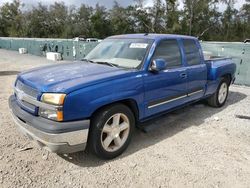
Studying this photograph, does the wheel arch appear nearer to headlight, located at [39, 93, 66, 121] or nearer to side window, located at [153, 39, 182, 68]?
side window, located at [153, 39, 182, 68]

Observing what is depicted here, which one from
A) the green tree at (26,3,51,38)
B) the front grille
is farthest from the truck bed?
the green tree at (26,3,51,38)

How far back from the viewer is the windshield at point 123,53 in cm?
412

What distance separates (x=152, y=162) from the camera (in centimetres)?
366

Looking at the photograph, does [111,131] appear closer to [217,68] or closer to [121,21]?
[217,68]

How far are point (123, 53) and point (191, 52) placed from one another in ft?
5.25

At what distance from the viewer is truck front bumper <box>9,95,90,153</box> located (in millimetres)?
3066

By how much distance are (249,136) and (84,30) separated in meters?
56.7

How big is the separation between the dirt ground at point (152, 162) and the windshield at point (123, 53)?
1.20 m

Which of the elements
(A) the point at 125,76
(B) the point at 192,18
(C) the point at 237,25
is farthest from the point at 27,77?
(C) the point at 237,25

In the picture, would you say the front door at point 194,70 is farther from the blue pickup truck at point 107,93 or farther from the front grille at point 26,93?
the front grille at point 26,93

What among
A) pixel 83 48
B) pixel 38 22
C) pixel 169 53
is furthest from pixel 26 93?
pixel 38 22

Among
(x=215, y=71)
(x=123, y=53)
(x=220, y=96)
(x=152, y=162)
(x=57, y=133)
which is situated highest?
(x=123, y=53)

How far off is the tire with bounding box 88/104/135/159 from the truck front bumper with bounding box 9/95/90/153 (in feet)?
0.59

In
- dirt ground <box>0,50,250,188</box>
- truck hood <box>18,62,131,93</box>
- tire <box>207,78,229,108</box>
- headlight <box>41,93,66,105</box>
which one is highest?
truck hood <box>18,62,131,93</box>
